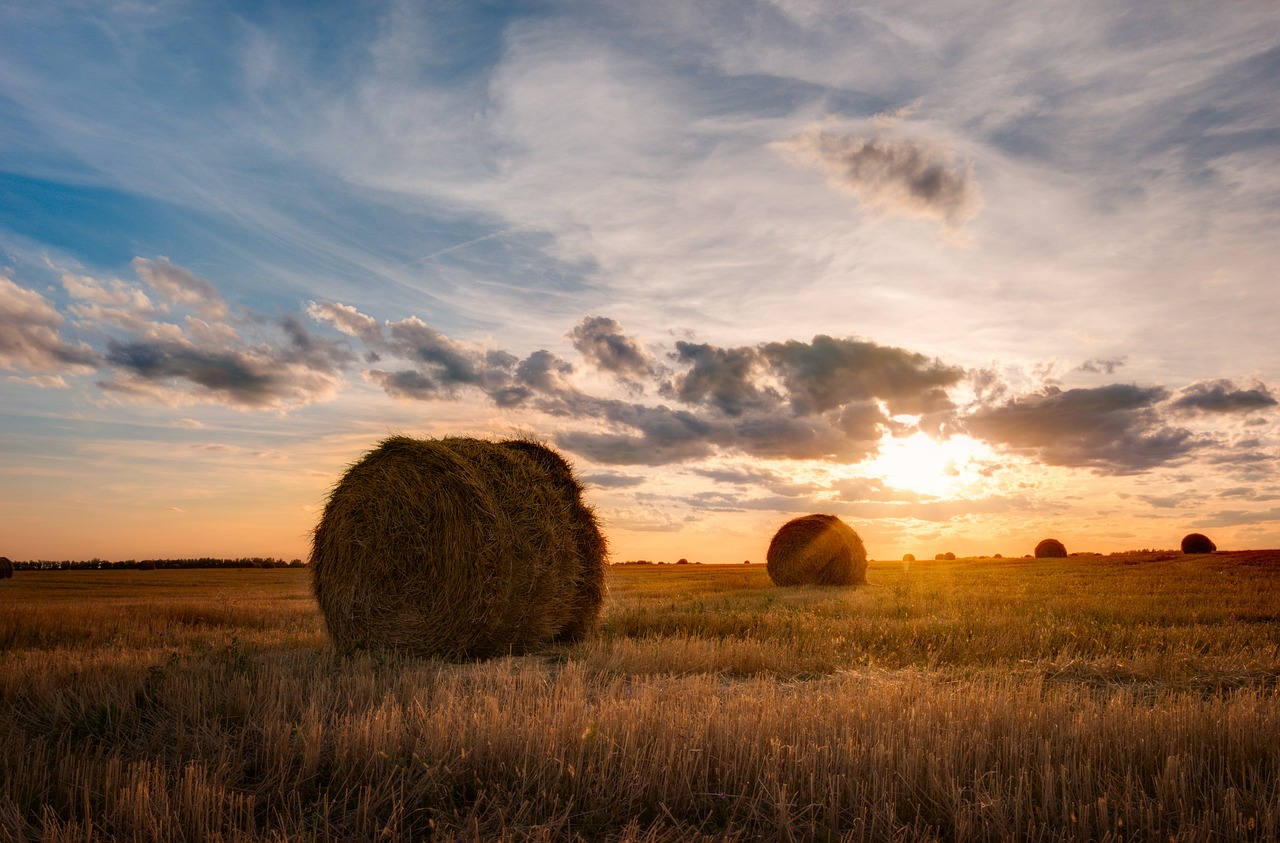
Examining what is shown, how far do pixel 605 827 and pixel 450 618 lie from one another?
19.7 feet

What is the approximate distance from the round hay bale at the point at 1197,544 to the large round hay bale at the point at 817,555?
97.8ft

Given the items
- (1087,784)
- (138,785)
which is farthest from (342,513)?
(1087,784)

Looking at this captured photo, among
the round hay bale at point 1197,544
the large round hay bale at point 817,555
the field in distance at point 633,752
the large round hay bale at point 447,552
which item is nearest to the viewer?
the field in distance at point 633,752

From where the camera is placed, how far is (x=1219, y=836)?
139 inches

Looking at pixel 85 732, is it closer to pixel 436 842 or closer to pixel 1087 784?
pixel 436 842

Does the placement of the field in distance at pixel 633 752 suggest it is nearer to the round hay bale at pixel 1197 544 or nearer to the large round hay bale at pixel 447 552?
the large round hay bale at pixel 447 552

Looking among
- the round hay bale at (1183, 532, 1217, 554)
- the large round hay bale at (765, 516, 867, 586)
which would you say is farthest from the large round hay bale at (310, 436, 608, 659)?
the round hay bale at (1183, 532, 1217, 554)

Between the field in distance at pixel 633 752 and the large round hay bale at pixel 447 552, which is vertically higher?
the large round hay bale at pixel 447 552

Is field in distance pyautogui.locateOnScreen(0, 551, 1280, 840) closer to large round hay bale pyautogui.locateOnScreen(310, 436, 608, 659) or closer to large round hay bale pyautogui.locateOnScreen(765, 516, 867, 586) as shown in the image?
large round hay bale pyautogui.locateOnScreen(310, 436, 608, 659)

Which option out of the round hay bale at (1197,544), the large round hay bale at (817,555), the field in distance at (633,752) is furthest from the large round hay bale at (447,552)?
the round hay bale at (1197,544)

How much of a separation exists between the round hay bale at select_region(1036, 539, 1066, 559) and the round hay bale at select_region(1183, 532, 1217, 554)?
680cm

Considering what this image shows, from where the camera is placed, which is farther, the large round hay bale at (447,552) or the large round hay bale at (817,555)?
the large round hay bale at (817,555)

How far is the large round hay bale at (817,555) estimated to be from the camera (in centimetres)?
2400

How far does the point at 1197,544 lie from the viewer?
143 feet
